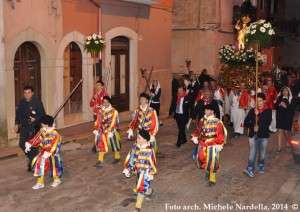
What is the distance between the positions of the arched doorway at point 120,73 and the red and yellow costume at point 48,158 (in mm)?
8522

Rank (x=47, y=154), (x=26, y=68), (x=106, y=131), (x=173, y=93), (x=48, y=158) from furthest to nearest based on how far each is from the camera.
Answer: (x=173, y=93) < (x=26, y=68) < (x=106, y=131) < (x=48, y=158) < (x=47, y=154)

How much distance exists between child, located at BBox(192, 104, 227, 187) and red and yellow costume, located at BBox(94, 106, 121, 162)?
2231 mm

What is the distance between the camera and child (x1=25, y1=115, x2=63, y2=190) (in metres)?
8.50

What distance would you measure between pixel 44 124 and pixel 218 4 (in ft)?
49.9

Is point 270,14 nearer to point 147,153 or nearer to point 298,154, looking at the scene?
point 298,154

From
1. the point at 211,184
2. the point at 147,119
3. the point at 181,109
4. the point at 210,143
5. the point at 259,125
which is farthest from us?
the point at 181,109

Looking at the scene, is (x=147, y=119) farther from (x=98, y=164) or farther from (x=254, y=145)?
(x=254, y=145)

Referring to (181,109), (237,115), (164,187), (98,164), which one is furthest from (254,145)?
(237,115)

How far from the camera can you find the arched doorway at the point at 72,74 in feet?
49.5

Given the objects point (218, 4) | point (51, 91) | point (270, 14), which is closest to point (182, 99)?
point (51, 91)

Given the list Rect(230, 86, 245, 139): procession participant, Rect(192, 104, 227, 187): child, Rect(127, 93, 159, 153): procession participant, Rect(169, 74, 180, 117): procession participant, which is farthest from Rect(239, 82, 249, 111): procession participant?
Rect(192, 104, 227, 187): child

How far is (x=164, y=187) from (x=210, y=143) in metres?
1.32

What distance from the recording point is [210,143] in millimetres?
8828

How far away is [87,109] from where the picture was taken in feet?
51.7
